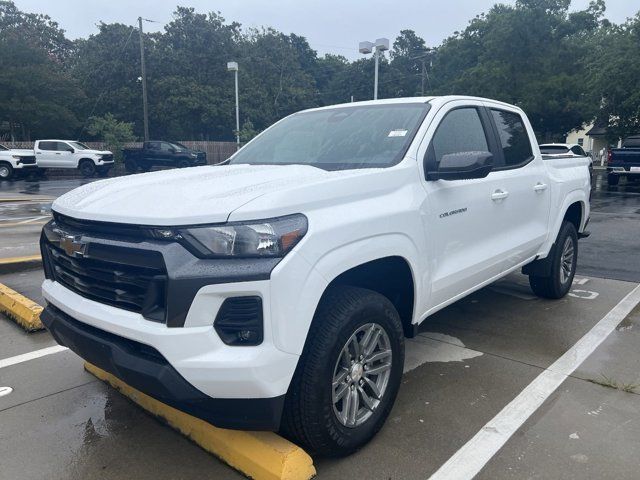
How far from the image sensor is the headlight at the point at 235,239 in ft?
7.23

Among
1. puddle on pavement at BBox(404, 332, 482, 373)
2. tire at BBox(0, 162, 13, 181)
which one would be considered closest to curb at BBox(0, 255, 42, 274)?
puddle on pavement at BBox(404, 332, 482, 373)

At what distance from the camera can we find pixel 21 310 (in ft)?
14.9

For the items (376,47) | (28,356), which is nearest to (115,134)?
(376,47)

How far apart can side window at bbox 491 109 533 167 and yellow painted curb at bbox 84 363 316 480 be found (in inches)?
112

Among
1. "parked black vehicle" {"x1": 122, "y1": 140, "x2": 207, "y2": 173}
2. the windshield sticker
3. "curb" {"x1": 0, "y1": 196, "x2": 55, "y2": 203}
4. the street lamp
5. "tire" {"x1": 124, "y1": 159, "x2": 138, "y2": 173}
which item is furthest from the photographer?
"tire" {"x1": 124, "y1": 159, "x2": 138, "y2": 173}

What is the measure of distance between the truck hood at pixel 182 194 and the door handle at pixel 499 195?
4.65 ft

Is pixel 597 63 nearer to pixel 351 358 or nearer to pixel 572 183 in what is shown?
pixel 572 183

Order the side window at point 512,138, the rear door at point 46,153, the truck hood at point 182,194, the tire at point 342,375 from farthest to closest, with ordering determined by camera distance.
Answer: the rear door at point 46,153
the side window at point 512,138
the tire at point 342,375
the truck hood at point 182,194

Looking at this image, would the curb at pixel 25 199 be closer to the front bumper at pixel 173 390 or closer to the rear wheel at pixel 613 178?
the front bumper at pixel 173 390

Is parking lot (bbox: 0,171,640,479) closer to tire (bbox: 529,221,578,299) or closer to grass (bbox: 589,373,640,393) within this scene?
grass (bbox: 589,373,640,393)

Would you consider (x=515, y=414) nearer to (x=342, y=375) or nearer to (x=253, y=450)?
(x=342, y=375)

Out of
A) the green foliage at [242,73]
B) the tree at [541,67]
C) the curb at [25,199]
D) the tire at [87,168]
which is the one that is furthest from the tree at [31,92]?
the tree at [541,67]

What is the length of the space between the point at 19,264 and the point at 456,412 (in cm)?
537

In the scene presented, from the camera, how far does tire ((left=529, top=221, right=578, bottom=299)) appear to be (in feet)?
16.6
